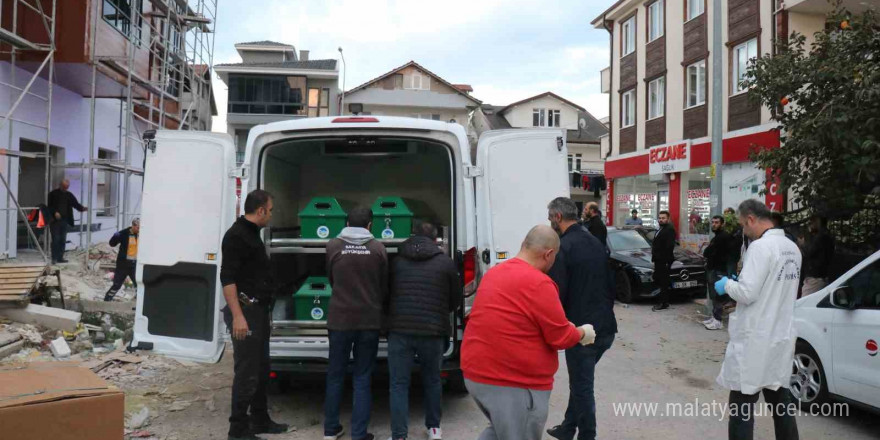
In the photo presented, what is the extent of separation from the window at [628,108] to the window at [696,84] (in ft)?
11.7

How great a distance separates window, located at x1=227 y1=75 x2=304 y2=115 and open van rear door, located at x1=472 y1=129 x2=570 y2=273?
40.2 metres

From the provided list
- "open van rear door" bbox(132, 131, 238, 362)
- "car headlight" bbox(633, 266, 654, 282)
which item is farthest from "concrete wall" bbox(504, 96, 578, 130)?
"open van rear door" bbox(132, 131, 238, 362)

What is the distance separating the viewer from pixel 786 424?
4.10 m

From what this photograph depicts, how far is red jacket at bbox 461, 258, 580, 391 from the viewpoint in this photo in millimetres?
3184

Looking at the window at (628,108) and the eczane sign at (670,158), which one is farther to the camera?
the window at (628,108)

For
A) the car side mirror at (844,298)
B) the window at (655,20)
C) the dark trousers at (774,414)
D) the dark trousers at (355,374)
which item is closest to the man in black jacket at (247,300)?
the dark trousers at (355,374)

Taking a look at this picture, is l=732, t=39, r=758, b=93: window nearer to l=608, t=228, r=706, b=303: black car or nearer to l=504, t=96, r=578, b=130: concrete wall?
l=608, t=228, r=706, b=303: black car

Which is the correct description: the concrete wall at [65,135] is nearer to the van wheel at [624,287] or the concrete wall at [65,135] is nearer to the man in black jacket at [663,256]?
the van wheel at [624,287]

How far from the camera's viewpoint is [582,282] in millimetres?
4625

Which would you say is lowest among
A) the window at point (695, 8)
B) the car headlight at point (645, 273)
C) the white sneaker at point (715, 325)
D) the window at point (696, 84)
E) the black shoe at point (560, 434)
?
the black shoe at point (560, 434)

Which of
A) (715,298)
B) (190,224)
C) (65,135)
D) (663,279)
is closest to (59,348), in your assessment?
(190,224)

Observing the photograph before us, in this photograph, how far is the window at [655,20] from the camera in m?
21.9

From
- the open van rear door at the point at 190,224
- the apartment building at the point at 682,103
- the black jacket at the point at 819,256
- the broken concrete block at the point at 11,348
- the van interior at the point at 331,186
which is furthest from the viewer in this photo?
the apartment building at the point at 682,103

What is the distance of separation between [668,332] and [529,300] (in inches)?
285
